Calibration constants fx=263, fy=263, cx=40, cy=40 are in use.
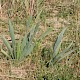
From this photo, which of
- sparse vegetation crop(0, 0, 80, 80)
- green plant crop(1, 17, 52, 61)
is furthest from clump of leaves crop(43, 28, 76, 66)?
green plant crop(1, 17, 52, 61)

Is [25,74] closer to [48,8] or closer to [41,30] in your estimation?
[41,30]

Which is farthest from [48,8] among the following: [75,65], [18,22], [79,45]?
[75,65]

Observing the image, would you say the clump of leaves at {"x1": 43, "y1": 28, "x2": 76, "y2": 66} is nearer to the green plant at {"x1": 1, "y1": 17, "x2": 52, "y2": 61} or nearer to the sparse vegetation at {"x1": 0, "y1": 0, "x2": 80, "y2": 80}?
the sparse vegetation at {"x1": 0, "y1": 0, "x2": 80, "y2": 80}

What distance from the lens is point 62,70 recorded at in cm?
190

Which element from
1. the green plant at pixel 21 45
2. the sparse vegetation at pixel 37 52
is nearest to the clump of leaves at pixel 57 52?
the sparse vegetation at pixel 37 52

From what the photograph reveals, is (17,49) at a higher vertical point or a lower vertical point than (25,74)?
higher

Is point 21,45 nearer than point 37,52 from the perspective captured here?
Yes

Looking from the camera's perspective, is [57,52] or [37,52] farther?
[37,52]

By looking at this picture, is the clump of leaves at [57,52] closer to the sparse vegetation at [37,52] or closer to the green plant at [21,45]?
the sparse vegetation at [37,52]

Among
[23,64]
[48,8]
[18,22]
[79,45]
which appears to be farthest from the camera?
[48,8]

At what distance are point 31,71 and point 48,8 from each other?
1.29 metres

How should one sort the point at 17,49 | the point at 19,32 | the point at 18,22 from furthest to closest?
1. the point at 18,22
2. the point at 19,32
3. the point at 17,49

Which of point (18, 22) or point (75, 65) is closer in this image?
point (75, 65)

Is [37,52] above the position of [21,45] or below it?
below
